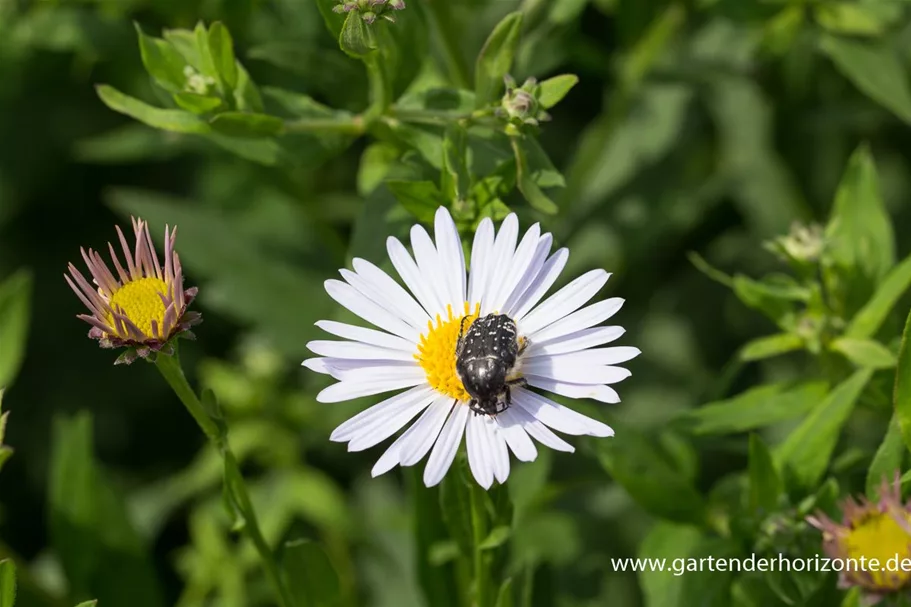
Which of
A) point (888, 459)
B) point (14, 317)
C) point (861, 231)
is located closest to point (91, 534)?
point (14, 317)

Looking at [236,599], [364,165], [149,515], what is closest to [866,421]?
[364,165]

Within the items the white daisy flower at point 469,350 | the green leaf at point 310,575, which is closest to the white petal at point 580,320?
the white daisy flower at point 469,350

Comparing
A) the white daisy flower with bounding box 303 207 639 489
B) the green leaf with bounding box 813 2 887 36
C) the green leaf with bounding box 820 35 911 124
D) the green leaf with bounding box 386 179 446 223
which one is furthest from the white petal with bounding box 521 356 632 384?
the green leaf with bounding box 813 2 887 36

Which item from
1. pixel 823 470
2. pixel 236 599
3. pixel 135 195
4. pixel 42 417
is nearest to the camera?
pixel 823 470

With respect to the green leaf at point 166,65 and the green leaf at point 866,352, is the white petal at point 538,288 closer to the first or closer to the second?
the green leaf at point 866,352

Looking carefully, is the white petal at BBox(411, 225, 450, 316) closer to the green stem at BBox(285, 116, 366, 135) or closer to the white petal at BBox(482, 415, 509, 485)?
the white petal at BBox(482, 415, 509, 485)

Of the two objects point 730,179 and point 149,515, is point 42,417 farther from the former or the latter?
point 730,179
